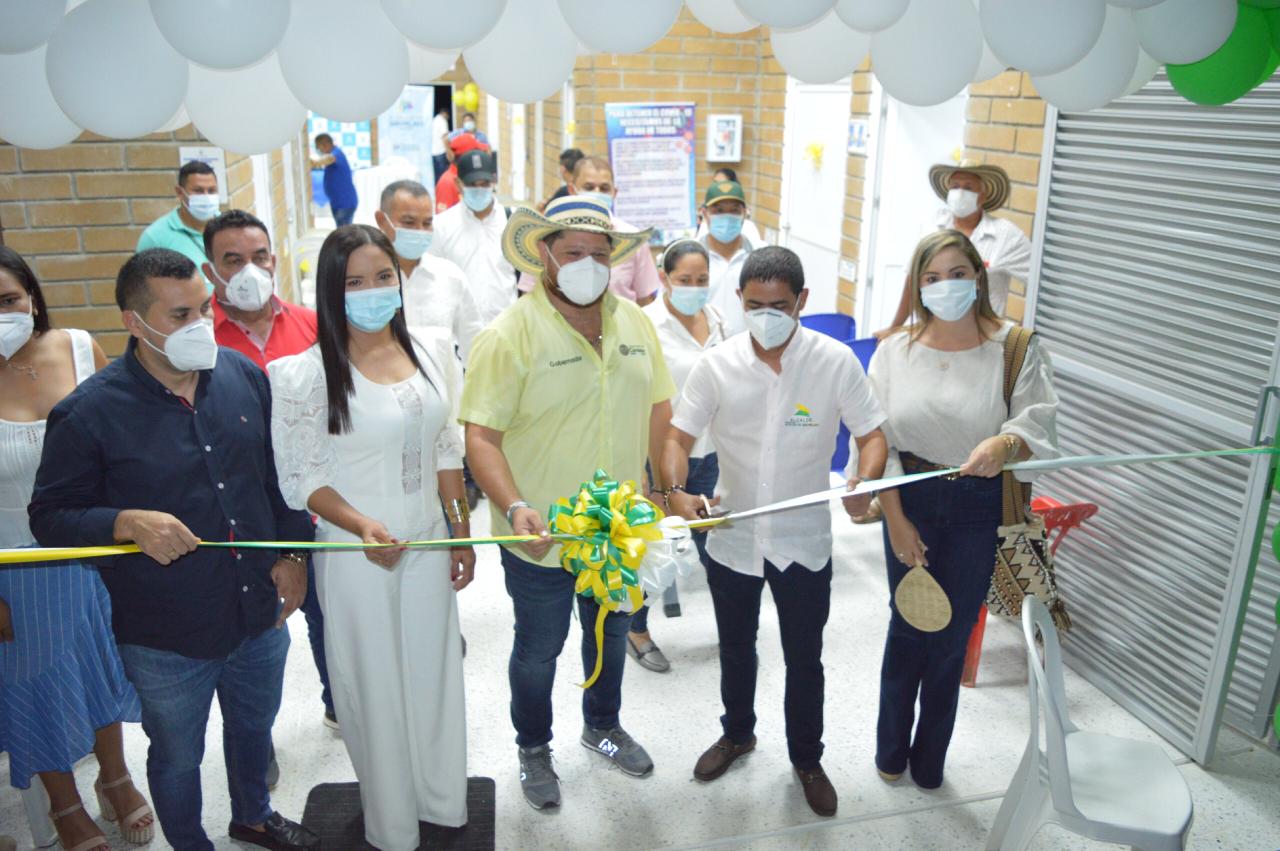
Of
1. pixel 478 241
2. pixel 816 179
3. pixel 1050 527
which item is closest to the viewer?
pixel 1050 527

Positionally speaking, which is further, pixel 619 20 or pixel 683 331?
pixel 683 331

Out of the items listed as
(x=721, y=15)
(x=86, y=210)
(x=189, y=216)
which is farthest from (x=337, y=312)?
(x=86, y=210)

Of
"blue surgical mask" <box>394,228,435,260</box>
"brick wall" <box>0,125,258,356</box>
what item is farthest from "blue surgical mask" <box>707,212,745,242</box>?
"brick wall" <box>0,125,258,356</box>

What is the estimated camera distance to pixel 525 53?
253cm

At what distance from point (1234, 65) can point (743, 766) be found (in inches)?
93.8

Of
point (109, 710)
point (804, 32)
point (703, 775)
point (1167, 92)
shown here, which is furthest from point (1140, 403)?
point (109, 710)

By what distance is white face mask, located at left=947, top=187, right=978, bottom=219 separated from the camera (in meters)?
4.09

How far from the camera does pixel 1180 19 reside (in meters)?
2.35

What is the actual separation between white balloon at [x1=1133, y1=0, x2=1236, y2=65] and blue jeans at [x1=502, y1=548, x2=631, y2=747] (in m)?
2.04

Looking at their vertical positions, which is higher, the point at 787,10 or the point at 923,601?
the point at 787,10

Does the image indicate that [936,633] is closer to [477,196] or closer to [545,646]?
[545,646]

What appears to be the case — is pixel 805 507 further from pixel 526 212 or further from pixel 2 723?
pixel 2 723

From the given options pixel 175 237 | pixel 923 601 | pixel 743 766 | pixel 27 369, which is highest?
pixel 175 237

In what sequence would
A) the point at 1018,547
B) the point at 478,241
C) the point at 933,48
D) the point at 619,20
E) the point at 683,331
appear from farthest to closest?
the point at 478,241
the point at 683,331
the point at 1018,547
the point at 933,48
the point at 619,20
